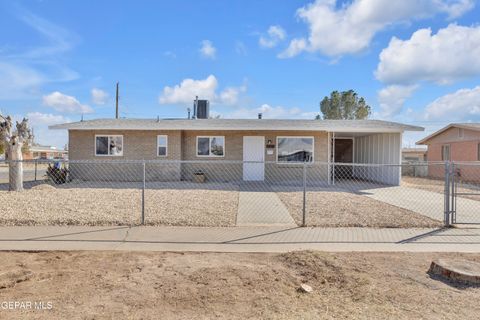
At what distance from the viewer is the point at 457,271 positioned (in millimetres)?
4625

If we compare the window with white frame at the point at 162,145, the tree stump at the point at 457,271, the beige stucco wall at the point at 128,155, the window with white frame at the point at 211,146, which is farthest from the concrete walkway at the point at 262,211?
the window with white frame at the point at 162,145

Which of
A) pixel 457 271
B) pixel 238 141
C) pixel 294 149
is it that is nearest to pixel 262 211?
pixel 457 271

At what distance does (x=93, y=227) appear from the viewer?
7715 millimetres

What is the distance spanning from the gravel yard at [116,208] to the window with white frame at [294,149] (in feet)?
21.0

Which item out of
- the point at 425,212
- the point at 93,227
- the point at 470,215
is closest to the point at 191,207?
the point at 93,227

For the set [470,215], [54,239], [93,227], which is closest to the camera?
[54,239]

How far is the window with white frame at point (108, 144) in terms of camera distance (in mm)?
18891

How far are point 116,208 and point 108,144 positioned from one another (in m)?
10.1

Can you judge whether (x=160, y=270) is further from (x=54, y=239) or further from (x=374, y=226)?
(x=374, y=226)

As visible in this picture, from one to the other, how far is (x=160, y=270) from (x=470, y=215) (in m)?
8.97

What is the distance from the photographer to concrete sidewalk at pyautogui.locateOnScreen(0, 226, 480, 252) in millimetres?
6207

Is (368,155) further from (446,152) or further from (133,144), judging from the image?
(133,144)

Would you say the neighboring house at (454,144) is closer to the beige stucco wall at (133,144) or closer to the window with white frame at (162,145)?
the beige stucco wall at (133,144)

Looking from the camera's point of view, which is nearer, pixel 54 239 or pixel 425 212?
pixel 54 239
